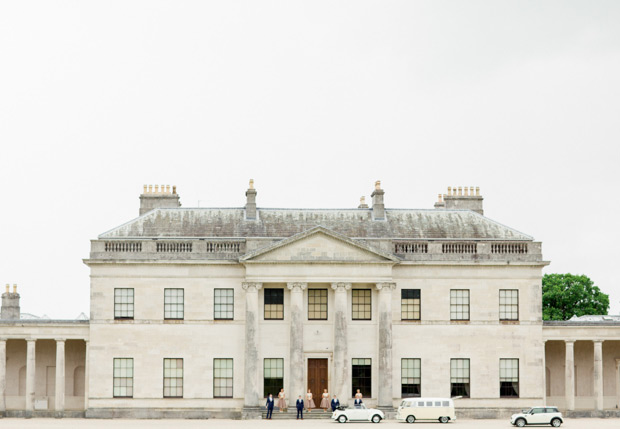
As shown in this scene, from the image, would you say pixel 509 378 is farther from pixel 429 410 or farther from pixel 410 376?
pixel 429 410

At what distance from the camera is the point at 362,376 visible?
51781mm

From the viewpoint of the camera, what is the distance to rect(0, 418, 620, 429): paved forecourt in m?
43.5

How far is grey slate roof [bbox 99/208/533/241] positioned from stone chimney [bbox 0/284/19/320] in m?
10.7

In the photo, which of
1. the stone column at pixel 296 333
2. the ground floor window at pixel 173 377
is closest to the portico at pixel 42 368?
the ground floor window at pixel 173 377

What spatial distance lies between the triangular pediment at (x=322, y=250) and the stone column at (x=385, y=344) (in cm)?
168

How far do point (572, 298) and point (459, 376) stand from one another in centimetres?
3455

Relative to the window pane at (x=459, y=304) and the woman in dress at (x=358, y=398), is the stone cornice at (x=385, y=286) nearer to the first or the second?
the window pane at (x=459, y=304)

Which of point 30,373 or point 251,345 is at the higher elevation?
point 251,345

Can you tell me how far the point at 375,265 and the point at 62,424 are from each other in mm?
17399

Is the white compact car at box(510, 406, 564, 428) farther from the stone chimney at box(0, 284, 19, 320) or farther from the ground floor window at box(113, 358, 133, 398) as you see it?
the stone chimney at box(0, 284, 19, 320)

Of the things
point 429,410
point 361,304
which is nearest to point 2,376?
point 361,304

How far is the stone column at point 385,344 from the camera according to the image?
5097 cm

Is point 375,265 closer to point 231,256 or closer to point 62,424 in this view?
point 231,256

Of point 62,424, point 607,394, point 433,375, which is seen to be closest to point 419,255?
point 433,375
